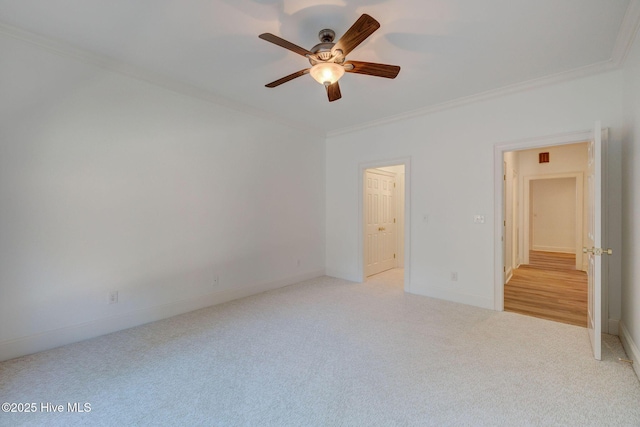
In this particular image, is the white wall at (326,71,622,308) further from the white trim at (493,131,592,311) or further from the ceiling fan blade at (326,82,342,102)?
the ceiling fan blade at (326,82,342,102)

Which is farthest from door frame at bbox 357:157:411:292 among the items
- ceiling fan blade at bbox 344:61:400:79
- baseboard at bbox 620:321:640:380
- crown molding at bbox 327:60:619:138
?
baseboard at bbox 620:321:640:380

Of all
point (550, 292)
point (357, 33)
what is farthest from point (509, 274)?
point (357, 33)

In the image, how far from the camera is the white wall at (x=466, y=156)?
2979mm

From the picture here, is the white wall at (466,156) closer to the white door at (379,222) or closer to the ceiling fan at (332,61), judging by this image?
the white door at (379,222)

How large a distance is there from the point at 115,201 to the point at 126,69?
137 cm

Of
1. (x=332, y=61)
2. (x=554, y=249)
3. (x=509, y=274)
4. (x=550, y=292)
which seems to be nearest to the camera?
(x=332, y=61)

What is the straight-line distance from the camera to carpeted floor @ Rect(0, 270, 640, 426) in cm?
173

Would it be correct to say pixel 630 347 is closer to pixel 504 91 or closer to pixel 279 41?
pixel 504 91

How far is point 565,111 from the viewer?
3.04 m

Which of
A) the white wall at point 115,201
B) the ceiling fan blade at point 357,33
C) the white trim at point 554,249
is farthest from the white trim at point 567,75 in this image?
the white trim at point 554,249

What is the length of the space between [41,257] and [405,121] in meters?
4.55

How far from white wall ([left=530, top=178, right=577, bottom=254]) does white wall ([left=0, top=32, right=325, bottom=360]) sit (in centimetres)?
852

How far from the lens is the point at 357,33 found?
1894 millimetres

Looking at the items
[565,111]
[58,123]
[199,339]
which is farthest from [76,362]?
[565,111]
